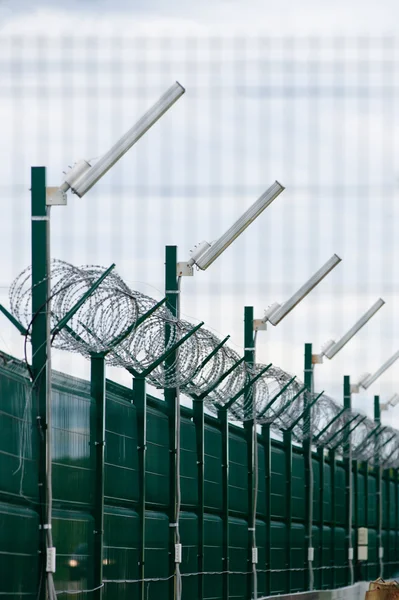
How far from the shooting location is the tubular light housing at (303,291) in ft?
97.7

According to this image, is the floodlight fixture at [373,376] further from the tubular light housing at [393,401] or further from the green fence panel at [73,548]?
the green fence panel at [73,548]

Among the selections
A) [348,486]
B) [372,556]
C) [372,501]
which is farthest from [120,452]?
[372,501]

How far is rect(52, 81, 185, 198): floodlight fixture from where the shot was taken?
16562 mm

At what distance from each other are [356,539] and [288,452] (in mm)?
13647

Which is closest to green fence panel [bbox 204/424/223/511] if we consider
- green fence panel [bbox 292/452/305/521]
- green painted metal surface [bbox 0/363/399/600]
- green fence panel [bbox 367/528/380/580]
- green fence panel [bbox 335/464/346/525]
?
green painted metal surface [bbox 0/363/399/600]

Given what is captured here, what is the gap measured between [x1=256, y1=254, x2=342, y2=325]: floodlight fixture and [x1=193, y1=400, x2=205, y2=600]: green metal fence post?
3.93 meters

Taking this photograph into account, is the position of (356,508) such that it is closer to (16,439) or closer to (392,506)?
(392,506)

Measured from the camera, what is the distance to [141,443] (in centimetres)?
2205

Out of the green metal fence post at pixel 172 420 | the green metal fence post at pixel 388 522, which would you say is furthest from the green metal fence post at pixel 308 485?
the green metal fence post at pixel 388 522

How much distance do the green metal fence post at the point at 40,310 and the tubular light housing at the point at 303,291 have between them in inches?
523

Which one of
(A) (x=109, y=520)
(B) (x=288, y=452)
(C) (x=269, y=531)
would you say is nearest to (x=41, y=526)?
(A) (x=109, y=520)

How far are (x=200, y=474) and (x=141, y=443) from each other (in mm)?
4499

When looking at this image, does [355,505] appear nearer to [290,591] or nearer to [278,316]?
[290,591]

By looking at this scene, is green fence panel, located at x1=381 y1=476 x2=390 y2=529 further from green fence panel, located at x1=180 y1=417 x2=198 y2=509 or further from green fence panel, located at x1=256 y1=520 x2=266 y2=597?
green fence panel, located at x1=180 y1=417 x2=198 y2=509
